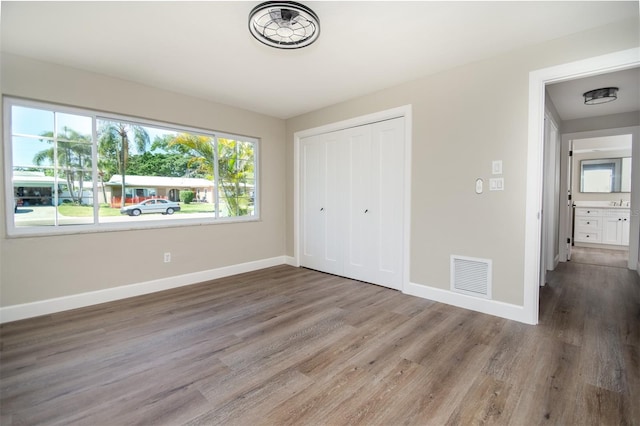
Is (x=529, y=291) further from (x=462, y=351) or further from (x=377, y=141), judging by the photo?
(x=377, y=141)

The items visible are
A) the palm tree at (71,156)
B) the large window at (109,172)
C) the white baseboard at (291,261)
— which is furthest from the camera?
the white baseboard at (291,261)

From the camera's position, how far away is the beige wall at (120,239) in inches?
107

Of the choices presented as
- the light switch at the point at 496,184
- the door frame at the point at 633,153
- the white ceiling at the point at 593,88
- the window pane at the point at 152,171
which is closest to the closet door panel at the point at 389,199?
the light switch at the point at 496,184

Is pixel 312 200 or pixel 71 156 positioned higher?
pixel 71 156

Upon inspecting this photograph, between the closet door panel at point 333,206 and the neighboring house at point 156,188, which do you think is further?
the closet door panel at point 333,206

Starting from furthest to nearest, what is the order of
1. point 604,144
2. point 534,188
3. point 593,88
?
point 604,144 < point 593,88 < point 534,188

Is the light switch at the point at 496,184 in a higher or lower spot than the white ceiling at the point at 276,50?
lower

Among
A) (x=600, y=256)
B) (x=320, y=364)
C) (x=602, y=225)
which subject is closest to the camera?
(x=320, y=364)

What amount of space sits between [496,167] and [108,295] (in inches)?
171

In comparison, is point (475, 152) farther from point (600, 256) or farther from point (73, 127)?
point (600, 256)

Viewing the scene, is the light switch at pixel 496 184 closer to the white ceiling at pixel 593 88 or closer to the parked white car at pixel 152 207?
the white ceiling at pixel 593 88

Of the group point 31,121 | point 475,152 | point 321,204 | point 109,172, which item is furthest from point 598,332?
point 31,121

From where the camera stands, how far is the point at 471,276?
294 cm

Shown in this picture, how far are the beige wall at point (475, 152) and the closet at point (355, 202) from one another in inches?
11.1
